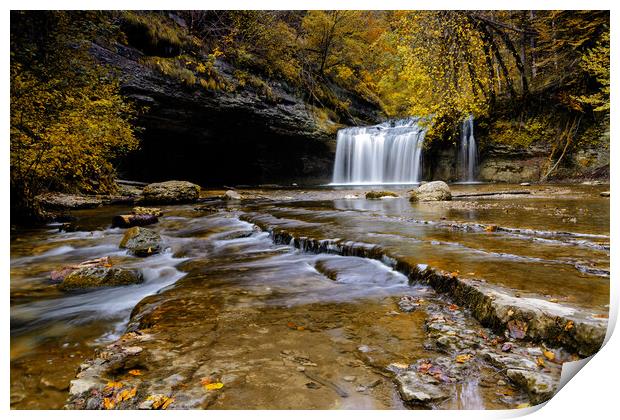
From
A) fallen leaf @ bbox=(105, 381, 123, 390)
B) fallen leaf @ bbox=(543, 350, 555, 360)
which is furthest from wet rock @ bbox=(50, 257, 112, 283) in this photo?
fallen leaf @ bbox=(543, 350, 555, 360)

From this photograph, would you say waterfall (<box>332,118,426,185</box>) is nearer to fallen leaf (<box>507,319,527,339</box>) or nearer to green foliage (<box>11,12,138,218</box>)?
green foliage (<box>11,12,138,218</box>)

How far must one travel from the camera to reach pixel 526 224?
183 inches

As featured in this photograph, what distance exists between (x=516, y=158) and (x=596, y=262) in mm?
10136

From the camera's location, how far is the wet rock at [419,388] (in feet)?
5.00

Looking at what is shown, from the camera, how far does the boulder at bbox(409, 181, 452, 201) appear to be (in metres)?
8.55

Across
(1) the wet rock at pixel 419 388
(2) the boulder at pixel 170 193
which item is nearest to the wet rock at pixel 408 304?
(1) the wet rock at pixel 419 388

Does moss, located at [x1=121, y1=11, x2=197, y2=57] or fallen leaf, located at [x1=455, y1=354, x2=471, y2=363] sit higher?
moss, located at [x1=121, y1=11, x2=197, y2=57]

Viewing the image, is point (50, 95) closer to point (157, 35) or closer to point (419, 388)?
point (419, 388)

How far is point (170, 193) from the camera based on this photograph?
9.95 meters

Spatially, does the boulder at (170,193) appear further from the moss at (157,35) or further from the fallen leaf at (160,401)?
the fallen leaf at (160,401)

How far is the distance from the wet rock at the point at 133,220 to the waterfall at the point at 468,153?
36.0 feet

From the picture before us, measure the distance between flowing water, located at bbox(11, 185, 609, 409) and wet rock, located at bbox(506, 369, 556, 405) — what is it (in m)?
0.05

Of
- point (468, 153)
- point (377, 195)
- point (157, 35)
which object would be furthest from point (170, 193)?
point (468, 153)
